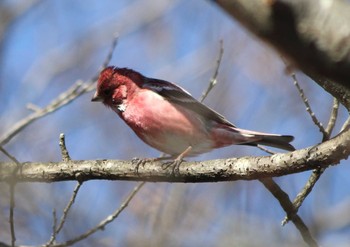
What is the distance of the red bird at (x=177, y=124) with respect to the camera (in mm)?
5246

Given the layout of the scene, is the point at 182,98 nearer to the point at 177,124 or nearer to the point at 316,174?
the point at 177,124

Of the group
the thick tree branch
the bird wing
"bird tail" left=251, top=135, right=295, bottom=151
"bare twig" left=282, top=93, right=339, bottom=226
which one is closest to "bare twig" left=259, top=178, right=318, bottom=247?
"bare twig" left=282, top=93, right=339, bottom=226

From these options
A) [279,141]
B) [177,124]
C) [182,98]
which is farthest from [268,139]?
[182,98]

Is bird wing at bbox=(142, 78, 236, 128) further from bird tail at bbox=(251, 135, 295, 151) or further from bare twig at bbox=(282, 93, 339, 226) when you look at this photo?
bare twig at bbox=(282, 93, 339, 226)

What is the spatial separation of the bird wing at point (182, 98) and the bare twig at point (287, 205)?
5.38 ft

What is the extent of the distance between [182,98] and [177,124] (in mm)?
375

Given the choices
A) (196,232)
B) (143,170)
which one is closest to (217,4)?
(143,170)

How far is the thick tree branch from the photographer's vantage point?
3127 millimetres

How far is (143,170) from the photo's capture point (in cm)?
408

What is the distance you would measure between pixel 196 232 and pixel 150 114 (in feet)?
6.35

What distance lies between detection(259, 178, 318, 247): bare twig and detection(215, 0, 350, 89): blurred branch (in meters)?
2.63

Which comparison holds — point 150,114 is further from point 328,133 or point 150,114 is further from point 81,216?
point 328,133

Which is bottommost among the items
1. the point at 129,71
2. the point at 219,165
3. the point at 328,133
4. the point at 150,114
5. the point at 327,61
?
the point at 327,61

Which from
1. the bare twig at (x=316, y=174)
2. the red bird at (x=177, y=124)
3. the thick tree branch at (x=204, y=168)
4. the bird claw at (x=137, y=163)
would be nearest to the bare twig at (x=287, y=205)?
the bare twig at (x=316, y=174)
